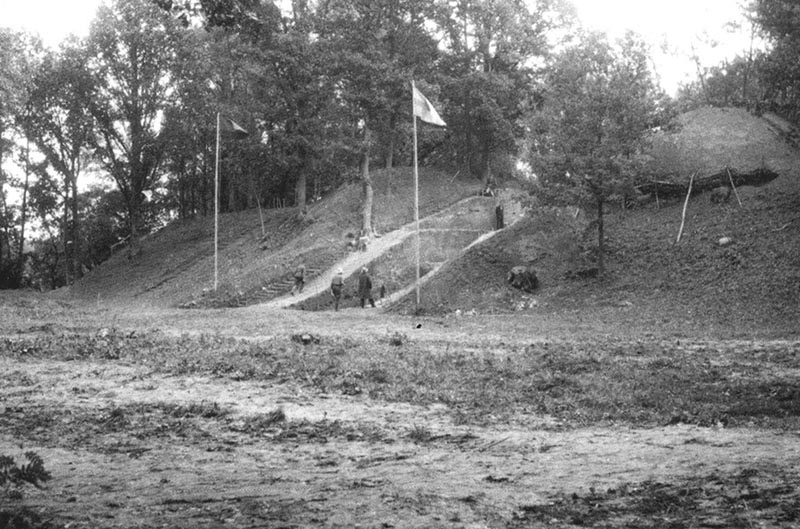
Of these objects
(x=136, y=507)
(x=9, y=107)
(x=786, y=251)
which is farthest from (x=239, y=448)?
(x=9, y=107)

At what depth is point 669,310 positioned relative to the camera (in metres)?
23.1

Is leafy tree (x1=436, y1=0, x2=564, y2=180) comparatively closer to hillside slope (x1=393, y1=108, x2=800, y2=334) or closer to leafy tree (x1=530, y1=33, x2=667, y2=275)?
hillside slope (x1=393, y1=108, x2=800, y2=334)

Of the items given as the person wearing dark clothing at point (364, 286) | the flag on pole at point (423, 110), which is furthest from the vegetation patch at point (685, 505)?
the person wearing dark clothing at point (364, 286)

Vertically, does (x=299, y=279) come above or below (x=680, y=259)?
below

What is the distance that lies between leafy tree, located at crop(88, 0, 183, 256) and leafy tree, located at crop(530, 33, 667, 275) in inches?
1192

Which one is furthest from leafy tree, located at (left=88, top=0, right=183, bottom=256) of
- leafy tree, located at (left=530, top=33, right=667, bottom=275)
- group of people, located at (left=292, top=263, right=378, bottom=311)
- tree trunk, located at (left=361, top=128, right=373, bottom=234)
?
leafy tree, located at (left=530, top=33, right=667, bottom=275)

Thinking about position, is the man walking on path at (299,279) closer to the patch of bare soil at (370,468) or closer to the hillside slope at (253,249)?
the hillside slope at (253,249)

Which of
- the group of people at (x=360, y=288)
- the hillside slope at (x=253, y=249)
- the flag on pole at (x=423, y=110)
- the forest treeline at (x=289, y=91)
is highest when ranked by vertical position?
the forest treeline at (x=289, y=91)

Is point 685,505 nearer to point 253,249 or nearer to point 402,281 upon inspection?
point 402,281

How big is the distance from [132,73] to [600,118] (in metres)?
34.5

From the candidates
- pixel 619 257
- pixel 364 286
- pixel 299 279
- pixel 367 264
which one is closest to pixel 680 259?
pixel 619 257

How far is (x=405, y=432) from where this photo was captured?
8133 mm

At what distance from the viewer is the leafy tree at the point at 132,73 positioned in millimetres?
45938

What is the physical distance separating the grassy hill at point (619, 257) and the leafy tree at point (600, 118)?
2950 millimetres
